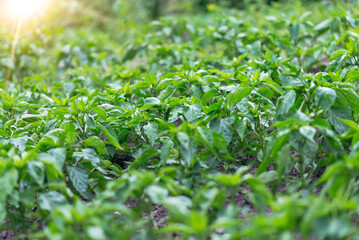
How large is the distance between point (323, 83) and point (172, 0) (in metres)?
9.48

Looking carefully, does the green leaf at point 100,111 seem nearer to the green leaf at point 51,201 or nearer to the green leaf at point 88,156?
the green leaf at point 88,156

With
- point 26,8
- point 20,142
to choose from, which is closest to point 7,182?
point 20,142

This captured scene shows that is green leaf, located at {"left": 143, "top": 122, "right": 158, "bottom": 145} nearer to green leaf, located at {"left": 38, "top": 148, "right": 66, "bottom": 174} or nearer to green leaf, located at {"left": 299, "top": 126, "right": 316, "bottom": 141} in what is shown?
green leaf, located at {"left": 38, "top": 148, "right": 66, "bottom": 174}

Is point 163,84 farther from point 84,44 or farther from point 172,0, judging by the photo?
point 172,0

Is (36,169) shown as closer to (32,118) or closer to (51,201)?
(51,201)

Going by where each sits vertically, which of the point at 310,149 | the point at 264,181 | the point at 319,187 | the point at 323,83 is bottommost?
the point at 319,187

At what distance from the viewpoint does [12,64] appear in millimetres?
4246

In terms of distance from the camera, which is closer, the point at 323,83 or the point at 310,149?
the point at 310,149

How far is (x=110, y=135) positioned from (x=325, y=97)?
1.21 metres

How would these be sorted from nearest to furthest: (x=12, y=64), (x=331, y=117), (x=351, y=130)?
(x=351, y=130)
(x=331, y=117)
(x=12, y=64)

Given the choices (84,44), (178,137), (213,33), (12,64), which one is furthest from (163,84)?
(84,44)

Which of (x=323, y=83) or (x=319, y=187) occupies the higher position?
(x=323, y=83)

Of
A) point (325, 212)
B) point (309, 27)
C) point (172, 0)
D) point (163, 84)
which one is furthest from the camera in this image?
point (172, 0)

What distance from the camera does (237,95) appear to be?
7.02ft
